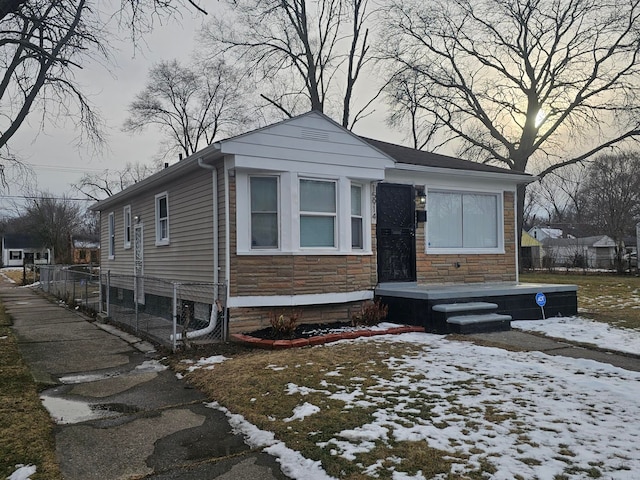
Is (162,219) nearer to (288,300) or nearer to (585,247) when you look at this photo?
(288,300)

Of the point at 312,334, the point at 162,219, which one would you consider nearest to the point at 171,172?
the point at 162,219

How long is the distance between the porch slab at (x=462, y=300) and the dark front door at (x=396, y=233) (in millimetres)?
297

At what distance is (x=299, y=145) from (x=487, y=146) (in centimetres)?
2280

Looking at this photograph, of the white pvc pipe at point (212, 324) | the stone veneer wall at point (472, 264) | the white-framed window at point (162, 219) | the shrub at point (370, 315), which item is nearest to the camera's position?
the white pvc pipe at point (212, 324)

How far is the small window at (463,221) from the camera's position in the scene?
1030 cm

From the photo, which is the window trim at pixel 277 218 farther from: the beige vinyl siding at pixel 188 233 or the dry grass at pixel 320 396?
the dry grass at pixel 320 396

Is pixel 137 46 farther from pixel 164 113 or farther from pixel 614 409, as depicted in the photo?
pixel 164 113

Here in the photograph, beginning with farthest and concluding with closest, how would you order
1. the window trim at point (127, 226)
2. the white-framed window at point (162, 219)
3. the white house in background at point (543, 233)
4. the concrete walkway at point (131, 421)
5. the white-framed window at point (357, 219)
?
the white house in background at point (543, 233) → the window trim at point (127, 226) → the white-framed window at point (162, 219) → the white-framed window at point (357, 219) → the concrete walkway at point (131, 421)

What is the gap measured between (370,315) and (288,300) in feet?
Result: 4.91

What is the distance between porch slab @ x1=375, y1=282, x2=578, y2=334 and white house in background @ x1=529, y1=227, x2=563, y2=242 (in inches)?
2199

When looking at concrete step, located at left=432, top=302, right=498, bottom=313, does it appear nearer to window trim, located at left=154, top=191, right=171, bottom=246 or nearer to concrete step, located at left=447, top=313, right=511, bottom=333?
concrete step, located at left=447, top=313, right=511, bottom=333

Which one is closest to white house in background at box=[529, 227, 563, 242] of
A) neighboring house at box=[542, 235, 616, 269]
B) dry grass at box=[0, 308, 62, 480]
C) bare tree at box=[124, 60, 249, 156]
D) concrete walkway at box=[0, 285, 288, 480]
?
neighboring house at box=[542, 235, 616, 269]

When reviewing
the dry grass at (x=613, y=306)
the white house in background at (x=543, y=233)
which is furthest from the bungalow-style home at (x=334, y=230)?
the white house in background at (x=543, y=233)

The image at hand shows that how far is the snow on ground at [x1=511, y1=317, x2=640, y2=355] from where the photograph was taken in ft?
22.0
